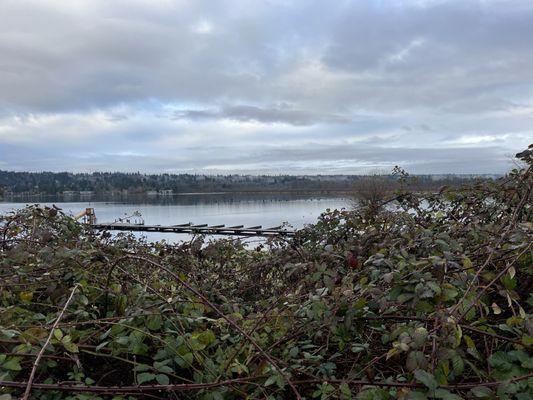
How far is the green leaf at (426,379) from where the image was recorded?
4.24 ft

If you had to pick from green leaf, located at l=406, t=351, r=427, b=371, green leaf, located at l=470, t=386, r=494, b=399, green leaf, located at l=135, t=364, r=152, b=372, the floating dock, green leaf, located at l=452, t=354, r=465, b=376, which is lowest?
the floating dock

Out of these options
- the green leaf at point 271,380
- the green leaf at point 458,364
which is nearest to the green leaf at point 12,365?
the green leaf at point 271,380

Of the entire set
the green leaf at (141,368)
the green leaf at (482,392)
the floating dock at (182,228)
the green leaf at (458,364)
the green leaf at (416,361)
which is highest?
the green leaf at (416,361)

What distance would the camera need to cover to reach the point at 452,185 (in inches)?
148

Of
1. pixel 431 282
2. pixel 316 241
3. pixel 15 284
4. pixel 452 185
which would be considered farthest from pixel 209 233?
pixel 431 282

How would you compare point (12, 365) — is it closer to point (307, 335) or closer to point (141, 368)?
point (141, 368)

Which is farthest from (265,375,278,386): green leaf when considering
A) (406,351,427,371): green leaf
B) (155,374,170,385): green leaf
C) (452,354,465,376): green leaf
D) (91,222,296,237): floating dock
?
(91,222,296,237): floating dock

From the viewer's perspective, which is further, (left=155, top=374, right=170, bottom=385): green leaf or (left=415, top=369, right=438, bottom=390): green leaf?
(left=155, top=374, right=170, bottom=385): green leaf

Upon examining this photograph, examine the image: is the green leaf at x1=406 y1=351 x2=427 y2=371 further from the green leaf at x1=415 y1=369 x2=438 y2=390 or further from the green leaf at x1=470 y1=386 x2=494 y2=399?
the green leaf at x1=470 y1=386 x2=494 y2=399

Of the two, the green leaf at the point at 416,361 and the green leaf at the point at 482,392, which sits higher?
the green leaf at the point at 416,361

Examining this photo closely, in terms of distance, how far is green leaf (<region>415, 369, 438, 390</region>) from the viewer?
4.24 ft

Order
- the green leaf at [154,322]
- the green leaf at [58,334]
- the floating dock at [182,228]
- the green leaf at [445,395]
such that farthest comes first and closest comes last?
the floating dock at [182,228] < the green leaf at [154,322] < the green leaf at [58,334] < the green leaf at [445,395]

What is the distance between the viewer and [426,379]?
1.30 meters

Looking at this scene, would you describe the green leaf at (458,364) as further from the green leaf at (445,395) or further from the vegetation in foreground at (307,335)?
the green leaf at (445,395)
